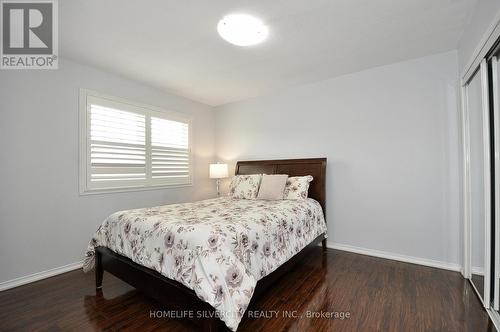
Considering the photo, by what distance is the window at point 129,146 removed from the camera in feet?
9.30

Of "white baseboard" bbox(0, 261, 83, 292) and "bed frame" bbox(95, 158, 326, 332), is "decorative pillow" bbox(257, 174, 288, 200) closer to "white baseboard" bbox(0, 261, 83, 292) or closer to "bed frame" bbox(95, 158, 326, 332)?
"bed frame" bbox(95, 158, 326, 332)

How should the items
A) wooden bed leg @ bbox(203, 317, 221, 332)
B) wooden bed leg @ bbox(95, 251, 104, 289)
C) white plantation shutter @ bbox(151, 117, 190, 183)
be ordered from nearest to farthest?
wooden bed leg @ bbox(203, 317, 221, 332) < wooden bed leg @ bbox(95, 251, 104, 289) < white plantation shutter @ bbox(151, 117, 190, 183)

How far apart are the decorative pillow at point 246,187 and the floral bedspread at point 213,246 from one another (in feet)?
3.12

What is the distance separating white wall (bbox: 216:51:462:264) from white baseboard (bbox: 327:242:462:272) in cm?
4

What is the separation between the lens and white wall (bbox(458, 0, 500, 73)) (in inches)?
62.2

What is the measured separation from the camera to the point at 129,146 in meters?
3.22

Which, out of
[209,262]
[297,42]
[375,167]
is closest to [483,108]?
[375,167]

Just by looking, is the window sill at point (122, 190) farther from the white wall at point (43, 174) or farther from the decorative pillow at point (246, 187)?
the decorative pillow at point (246, 187)

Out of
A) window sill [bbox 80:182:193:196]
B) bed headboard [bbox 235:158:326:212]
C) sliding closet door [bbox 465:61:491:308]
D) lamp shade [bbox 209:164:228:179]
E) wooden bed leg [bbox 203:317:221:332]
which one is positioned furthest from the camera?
lamp shade [bbox 209:164:228:179]

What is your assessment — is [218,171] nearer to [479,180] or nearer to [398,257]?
[398,257]

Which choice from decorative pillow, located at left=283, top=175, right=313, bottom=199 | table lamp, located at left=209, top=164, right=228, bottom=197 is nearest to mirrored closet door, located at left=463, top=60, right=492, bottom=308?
decorative pillow, located at left=283, top=175, right=313, bottom=199

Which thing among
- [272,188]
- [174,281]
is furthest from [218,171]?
[174,281]

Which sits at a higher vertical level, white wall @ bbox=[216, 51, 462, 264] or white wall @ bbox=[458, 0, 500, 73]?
white wall @ bbox=[458, 0, 500, 73]

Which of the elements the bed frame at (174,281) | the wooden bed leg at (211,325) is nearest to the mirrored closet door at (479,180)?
the bed frame at (174,281)
